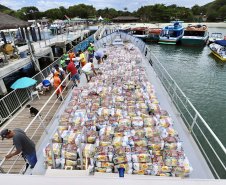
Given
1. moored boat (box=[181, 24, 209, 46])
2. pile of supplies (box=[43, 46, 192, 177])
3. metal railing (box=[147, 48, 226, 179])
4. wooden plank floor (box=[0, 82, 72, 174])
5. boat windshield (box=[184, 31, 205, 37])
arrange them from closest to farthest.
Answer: pile of supplies (box=[43, 46, 192, 177]) < metal railing (box=[147, 48, 226, 179]) < wooden plank floor (box=[0, 82, 72, 174]) < moored boat (box=[181, 24, 209, 46]) < boat windshield (box=[184, 31, 205, 37])

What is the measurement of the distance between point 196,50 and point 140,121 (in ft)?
85.0

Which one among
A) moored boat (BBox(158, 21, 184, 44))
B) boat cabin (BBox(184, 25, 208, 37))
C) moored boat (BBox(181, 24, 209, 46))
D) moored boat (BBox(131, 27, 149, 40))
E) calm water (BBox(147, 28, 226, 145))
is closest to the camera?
calm water (BBox(147, 28, 226, 145))

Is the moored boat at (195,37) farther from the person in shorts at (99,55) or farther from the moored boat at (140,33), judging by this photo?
the person in shorts at (99,55)

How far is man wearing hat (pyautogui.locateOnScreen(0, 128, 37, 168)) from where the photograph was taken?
10.4ft

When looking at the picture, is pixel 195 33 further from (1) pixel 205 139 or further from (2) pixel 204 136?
(2) pixel 204 136

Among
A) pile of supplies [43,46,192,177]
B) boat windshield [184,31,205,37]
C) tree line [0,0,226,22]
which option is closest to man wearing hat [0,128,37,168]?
pile of supplies [43,46,192,177]

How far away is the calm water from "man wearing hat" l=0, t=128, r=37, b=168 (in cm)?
842

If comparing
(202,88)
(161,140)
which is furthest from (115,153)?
(202,88)

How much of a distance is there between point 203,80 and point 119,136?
13191 mm

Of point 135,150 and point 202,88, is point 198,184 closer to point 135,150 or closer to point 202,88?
point 135,150

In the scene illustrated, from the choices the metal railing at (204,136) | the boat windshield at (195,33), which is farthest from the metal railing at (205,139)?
the boat windshield at (195,33)

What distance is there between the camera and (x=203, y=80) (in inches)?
535

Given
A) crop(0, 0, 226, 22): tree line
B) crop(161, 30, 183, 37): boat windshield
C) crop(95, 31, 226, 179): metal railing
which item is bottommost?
crop(95, 31, 226, 179): metal railing

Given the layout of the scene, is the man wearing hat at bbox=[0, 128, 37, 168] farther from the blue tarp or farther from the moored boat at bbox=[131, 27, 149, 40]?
the moored boat at bbox=[131, 27, 149, 40]
